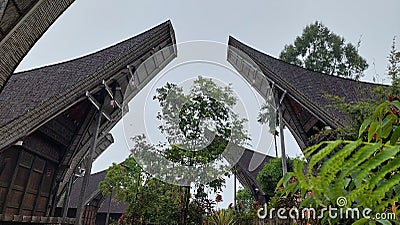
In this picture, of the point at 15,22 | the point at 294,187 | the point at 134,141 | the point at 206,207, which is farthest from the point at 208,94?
the point at 294,187

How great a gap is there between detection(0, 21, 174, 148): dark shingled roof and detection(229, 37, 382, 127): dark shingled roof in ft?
8.92

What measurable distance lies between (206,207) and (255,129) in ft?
6.08

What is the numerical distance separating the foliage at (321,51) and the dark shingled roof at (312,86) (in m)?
5.39

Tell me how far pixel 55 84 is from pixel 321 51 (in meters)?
11.6

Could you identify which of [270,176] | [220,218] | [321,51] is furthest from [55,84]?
[321,51]

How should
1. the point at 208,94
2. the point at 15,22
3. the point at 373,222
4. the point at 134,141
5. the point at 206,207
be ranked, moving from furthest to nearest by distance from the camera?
the point at 206,207 < the point at 134,141 < the point at 208,94 < the point at 15,22 < the point at 373,222

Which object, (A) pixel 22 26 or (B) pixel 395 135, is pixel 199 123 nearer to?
(A) pixel 22 26

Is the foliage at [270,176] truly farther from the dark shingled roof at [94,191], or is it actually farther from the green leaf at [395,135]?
the green leaf at [395,135]

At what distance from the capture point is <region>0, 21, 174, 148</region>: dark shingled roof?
13.6 feet

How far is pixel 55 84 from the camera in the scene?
5.34m

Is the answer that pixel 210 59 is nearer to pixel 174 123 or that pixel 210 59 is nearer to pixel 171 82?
pixel 171 82

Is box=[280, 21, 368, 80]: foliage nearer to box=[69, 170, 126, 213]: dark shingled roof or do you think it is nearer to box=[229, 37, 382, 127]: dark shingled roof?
box=[229, 37, 382, 127]: dark shingled roof

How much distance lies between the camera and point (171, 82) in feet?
13.8

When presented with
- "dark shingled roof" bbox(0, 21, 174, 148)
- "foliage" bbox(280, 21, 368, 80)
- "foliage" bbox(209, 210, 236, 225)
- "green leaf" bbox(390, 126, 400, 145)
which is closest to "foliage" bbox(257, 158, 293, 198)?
"foliage" bbox(209, 210, 236, 225)
